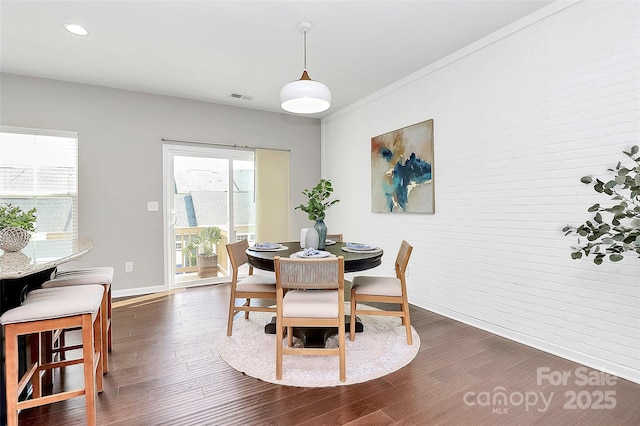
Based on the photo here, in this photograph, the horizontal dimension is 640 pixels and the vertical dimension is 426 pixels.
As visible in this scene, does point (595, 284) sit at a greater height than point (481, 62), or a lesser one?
lesser

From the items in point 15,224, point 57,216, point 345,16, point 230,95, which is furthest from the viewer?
point 230,95

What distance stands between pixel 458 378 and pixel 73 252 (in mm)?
2570

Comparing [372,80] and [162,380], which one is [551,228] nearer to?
[372,80]

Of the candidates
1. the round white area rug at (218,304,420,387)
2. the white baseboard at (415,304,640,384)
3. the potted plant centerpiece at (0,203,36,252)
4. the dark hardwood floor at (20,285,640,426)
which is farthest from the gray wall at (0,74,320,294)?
the white baseboard at (415,304,640,384)

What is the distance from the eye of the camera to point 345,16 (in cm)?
269

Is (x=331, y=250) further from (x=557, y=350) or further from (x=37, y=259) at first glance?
(x=37, y=259)

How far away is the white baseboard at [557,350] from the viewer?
7.20 ft

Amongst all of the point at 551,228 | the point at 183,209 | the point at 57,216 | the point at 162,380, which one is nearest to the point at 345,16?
the point at 551,228

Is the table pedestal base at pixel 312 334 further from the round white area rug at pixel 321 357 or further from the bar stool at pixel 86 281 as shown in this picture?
the bar stool at pixel 86 281

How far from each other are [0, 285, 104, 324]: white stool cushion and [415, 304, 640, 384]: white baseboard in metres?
3.04

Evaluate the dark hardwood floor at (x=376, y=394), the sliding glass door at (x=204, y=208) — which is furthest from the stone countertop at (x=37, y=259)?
the sliding glass door at (x=204, y=208)

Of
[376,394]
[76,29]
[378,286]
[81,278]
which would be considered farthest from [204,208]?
[376,394]

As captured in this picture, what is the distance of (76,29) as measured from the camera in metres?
2.86

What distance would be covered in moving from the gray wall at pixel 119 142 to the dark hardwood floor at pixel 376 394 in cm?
186
